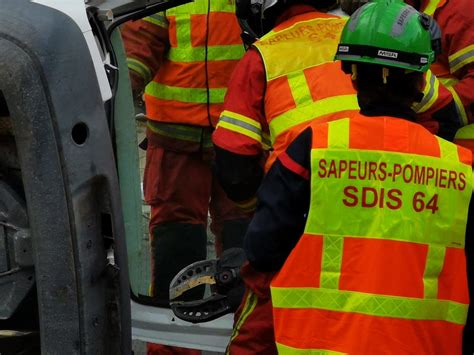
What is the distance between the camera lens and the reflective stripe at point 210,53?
180 inches

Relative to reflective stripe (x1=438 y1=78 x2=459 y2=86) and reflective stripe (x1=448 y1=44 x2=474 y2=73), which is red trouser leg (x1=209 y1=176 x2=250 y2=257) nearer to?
reflective stripe (x1=438 y1=78 x2=459 y2=86)

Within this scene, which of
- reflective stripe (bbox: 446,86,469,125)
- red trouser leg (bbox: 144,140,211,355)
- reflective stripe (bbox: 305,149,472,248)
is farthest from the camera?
red trouser leg (bbox: 144,140,211,355)

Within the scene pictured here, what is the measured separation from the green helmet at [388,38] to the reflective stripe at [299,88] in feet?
1.72

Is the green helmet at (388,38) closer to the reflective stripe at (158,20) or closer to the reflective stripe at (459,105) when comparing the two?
the reflective stripe at (459,105)

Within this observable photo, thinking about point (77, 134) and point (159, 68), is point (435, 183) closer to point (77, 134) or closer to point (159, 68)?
point (77, 134)

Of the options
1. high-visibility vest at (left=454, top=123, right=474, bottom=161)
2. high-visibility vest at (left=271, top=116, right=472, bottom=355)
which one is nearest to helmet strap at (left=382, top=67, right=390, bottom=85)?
high-visibility vest at (left=271, top=116, right=472, bottom=355)

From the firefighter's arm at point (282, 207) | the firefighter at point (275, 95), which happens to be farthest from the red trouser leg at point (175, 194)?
the firefighter's arm at point (282, 207)

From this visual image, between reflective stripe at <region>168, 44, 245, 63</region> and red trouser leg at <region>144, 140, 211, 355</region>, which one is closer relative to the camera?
reflective stripe at <region>168, 44, 245, 63</region>

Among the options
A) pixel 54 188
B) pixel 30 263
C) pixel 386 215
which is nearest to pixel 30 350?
pixel 30 263

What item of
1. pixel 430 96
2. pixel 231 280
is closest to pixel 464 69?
pixel 430 96

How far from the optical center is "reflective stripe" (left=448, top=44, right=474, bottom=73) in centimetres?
399

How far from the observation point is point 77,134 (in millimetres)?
2484

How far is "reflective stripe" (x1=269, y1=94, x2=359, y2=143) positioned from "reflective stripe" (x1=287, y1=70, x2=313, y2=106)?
25 millimetres

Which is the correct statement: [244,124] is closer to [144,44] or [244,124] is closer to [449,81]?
[449,81]
